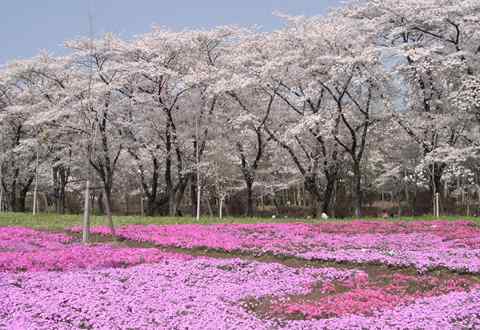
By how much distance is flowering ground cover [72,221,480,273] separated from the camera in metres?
15.4

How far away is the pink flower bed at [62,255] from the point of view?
14.8 metres

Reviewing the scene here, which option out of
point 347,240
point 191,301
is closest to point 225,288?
point 191,301

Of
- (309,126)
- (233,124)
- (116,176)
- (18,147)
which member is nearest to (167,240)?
(309,126)

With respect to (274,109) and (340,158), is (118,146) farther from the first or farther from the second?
(340,158)

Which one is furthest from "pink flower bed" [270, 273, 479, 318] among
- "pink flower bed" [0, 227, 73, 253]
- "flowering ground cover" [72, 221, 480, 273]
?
"pink flower bed" [0, 227, 73, 253]

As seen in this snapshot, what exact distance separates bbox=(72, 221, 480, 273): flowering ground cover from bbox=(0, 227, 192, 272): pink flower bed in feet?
8.12

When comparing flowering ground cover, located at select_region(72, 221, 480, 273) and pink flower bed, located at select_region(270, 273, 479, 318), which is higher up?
flowering ground cover, located at select_region(72, 221, 480, 273)

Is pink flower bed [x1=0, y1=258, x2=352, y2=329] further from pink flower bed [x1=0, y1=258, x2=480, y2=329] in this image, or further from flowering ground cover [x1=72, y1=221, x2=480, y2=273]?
flowering ground cover [x1=72, y1=221, x2=480, y2=273]

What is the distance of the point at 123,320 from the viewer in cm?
923

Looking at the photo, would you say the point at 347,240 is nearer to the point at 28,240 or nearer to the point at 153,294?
the point at 153,294

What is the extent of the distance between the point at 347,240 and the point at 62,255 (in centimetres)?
942

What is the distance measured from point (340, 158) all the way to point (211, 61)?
38.7ft

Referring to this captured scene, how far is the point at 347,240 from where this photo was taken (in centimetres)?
1938

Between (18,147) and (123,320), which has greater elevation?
(18,147)
